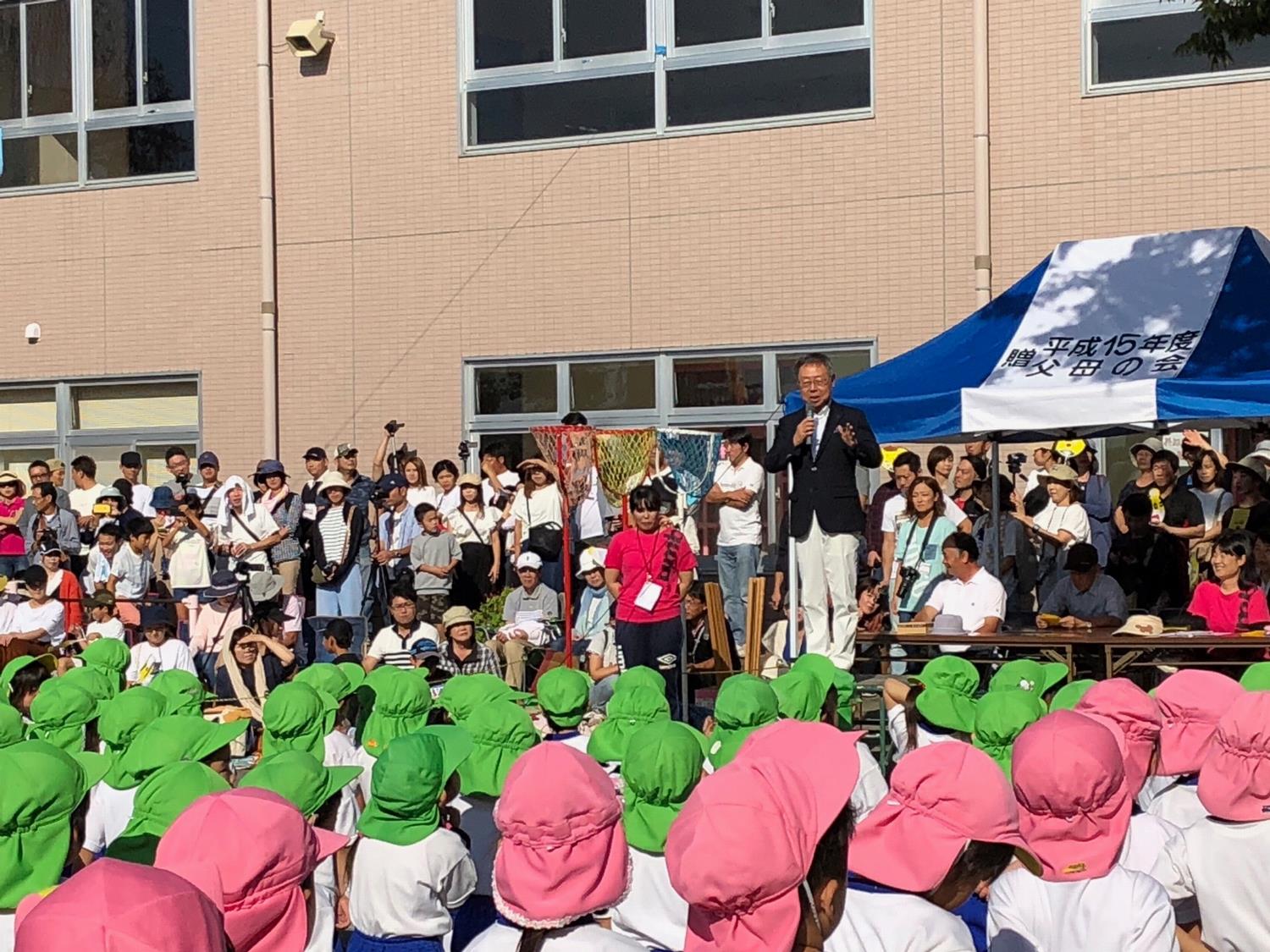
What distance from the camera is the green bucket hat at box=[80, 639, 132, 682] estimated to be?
9.73m

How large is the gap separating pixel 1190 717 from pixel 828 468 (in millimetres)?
3967

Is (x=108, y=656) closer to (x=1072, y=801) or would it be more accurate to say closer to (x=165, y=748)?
(x=165, y=748)

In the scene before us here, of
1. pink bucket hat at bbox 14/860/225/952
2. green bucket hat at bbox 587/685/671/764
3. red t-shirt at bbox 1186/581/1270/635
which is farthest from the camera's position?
red t-shirt at bbox 1186/581/1270/635

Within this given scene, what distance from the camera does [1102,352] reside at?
10422 mm

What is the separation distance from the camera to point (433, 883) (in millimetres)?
5117

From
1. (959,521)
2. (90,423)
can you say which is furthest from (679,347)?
(90,423)

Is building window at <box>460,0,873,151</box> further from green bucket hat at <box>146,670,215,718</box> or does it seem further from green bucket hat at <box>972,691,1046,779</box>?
green bucket hat at <box>972,691,1046,779</box>

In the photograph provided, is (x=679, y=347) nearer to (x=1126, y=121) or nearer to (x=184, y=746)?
(x=1126, y=121)

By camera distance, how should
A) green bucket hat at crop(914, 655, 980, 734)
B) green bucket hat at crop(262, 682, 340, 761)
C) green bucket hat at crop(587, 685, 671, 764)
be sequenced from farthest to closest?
1. green bucket hat at crop(914, 655, 980, 734)
2. green bucket hat at crop(262, 682, 340, 761)
3. green bucket hat at crop(587, 685, 671, 764)

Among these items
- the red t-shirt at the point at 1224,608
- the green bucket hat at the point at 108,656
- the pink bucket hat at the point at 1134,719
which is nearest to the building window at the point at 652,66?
the red t-shirt at the point at 1224,608

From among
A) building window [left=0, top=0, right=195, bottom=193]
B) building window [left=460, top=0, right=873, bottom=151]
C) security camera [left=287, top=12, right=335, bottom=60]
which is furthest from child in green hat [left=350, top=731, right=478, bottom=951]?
building window [left=0, top=0, right=195, bottom=193]

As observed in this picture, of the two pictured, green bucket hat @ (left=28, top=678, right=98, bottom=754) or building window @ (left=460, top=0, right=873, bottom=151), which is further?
building window @ (left=460, top=0, right=873, bottom=151)

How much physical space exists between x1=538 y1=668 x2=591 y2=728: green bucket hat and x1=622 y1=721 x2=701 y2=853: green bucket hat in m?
2.45

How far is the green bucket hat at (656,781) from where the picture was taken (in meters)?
4.79
